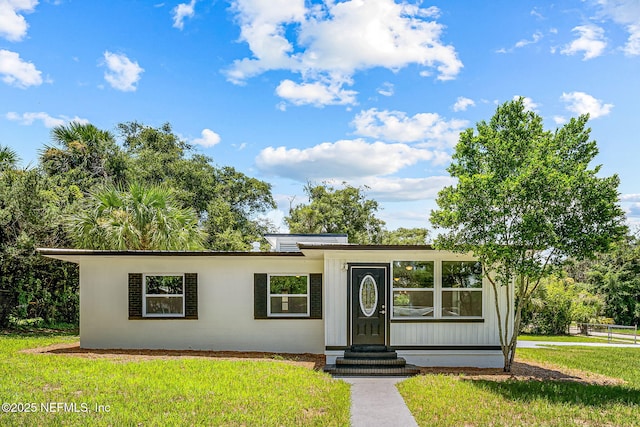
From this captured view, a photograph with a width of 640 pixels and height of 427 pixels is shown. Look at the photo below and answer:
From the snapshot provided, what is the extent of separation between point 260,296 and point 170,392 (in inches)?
A: 205

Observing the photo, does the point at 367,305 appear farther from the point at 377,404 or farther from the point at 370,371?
the point at 377,404

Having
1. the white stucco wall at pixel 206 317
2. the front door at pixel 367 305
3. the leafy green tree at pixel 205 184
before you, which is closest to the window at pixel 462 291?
the front door at pixel 367 305

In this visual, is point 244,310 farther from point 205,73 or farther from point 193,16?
point 205,73

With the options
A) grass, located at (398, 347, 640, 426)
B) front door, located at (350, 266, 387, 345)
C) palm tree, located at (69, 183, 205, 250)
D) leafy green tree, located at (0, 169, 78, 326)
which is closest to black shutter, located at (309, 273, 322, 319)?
front door, located at (350, 266, 387, 345)

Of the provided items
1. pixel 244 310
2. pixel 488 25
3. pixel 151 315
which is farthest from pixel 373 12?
pixel 151 315

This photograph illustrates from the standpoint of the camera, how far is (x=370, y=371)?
10406mm

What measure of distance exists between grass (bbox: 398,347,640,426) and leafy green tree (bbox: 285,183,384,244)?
23.4m

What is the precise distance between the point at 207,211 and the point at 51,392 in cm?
2428

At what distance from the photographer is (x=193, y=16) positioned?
52.1ft

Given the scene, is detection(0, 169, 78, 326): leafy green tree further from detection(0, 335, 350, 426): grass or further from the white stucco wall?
detection(0, 335, 350, 426): grass

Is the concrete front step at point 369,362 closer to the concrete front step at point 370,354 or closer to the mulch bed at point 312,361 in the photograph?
the concrete front step at point 370,354

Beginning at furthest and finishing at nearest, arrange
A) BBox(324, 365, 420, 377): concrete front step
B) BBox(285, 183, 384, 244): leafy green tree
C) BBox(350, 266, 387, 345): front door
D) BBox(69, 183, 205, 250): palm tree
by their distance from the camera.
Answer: BBox(285, 183, 384, 244): leafy green tree → BBox(69, 183, 205, 250): palm tree → BBox(350, 266, 387, 345): front door → BBox(324, 365, 420, 377): concrete front step

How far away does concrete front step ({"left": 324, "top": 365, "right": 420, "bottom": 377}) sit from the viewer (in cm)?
1026

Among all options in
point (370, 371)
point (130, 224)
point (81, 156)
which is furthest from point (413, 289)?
point (81, 156)
